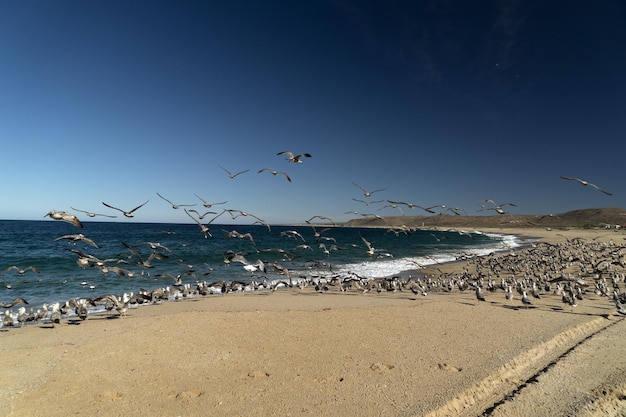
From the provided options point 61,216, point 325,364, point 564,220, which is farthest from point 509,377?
point 564,220

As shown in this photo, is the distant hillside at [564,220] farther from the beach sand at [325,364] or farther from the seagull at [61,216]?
the seagull at [61,216]

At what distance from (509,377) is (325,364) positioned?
3689 millimetres

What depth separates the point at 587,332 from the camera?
9.60 metres

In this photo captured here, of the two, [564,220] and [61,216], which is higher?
[564,220]

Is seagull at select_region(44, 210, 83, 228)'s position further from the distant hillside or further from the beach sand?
the distant hillside

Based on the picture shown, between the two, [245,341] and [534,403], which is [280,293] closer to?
[245,341]

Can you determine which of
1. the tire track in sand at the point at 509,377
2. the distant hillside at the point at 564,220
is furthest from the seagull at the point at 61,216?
the distant hillside at the point at 564,220

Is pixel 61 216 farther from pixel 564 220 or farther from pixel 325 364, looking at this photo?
pixel 564 220

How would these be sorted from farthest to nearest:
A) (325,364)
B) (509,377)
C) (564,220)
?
1. (564,220)
2. (325,364)
3. (509,377)

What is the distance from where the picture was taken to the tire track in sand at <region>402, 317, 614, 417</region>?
566cm

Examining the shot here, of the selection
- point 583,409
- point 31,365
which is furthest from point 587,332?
point 31,365

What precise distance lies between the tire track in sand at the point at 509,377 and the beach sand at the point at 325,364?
1.1 inches

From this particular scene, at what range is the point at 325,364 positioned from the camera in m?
7.57

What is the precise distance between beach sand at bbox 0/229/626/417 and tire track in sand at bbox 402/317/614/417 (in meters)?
0.03
